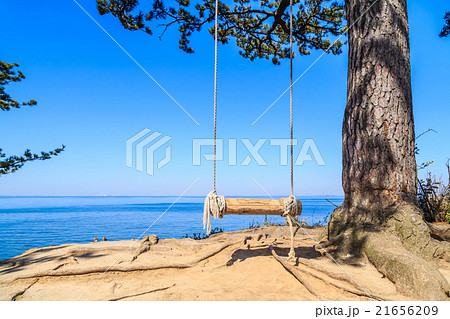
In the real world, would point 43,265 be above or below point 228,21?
below

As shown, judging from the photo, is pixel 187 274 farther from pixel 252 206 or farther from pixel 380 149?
pixel 380 149

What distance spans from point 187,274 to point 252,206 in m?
1.05

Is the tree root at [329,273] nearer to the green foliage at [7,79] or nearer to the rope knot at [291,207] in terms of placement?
the rope knot at [291,207]

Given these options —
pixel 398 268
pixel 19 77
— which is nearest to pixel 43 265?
pixel 19 77

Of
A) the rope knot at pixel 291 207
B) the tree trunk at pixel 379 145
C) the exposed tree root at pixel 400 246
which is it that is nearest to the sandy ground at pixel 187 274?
the exposed tree root at pixel 400 246

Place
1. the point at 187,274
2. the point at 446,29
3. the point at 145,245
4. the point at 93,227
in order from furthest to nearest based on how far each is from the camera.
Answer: the point at 93,227 → the point at 446,29 → the point at 145,245 → the point at 187,274

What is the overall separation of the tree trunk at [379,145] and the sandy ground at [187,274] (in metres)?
0.36

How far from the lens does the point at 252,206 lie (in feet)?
8.57

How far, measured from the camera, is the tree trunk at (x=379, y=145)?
289 centimetres

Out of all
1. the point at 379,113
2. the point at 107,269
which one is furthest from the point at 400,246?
the point at 107,269

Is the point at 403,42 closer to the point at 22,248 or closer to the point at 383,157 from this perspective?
the point at 383,157

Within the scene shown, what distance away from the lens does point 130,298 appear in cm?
224

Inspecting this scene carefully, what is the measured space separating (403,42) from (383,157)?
1501mm

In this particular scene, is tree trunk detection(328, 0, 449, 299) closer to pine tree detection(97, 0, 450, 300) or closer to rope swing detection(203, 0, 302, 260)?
pine tree detection(97, 0, 450, 300)
